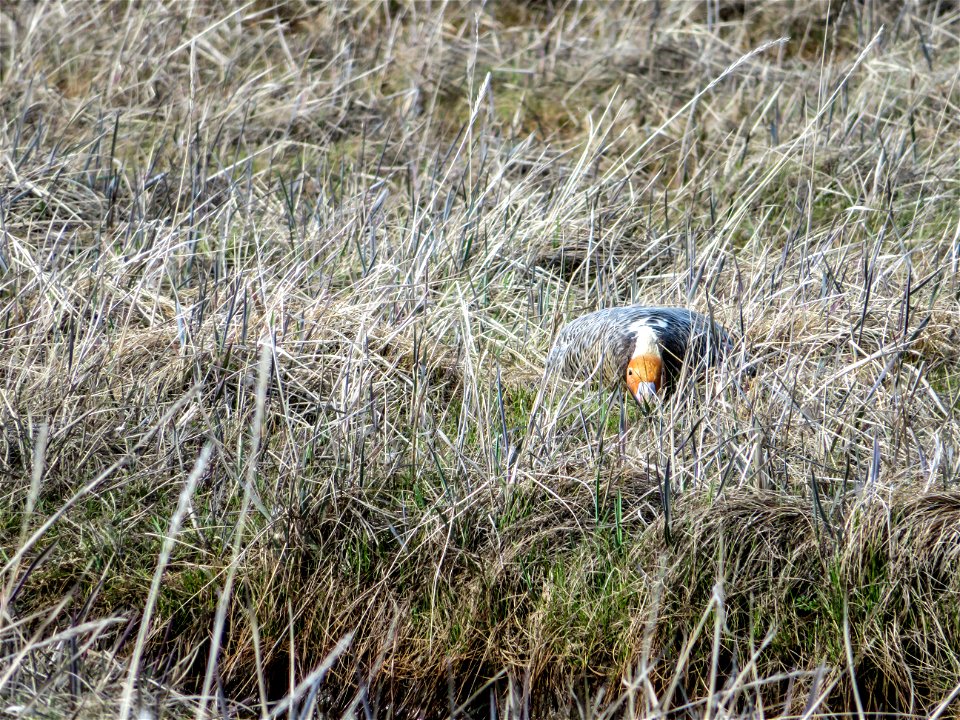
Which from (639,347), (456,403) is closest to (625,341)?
(639,347)

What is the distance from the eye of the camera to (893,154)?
453cm

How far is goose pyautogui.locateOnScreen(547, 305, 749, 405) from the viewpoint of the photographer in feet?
11.3

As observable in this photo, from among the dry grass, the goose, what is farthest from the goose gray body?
the dry grass

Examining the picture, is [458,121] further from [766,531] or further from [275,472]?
[766,531]

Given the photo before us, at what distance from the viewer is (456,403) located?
134 inches

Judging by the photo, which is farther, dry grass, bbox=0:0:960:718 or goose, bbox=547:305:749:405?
goose, bbox=547:305:749:405

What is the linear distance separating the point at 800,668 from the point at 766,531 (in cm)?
31

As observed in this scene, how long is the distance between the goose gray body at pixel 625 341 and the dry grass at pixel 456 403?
139mm

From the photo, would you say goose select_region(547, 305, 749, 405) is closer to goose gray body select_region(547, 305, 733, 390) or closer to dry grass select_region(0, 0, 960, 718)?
goose gray body select_region(547, 305, 733, 390)

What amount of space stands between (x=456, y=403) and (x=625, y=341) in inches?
21.1

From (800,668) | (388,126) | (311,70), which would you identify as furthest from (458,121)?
(800,668)

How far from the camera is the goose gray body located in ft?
11.4

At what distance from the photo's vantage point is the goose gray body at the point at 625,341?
11.4 feet

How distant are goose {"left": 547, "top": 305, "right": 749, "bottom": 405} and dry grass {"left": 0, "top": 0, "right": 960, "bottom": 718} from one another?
13 cm
